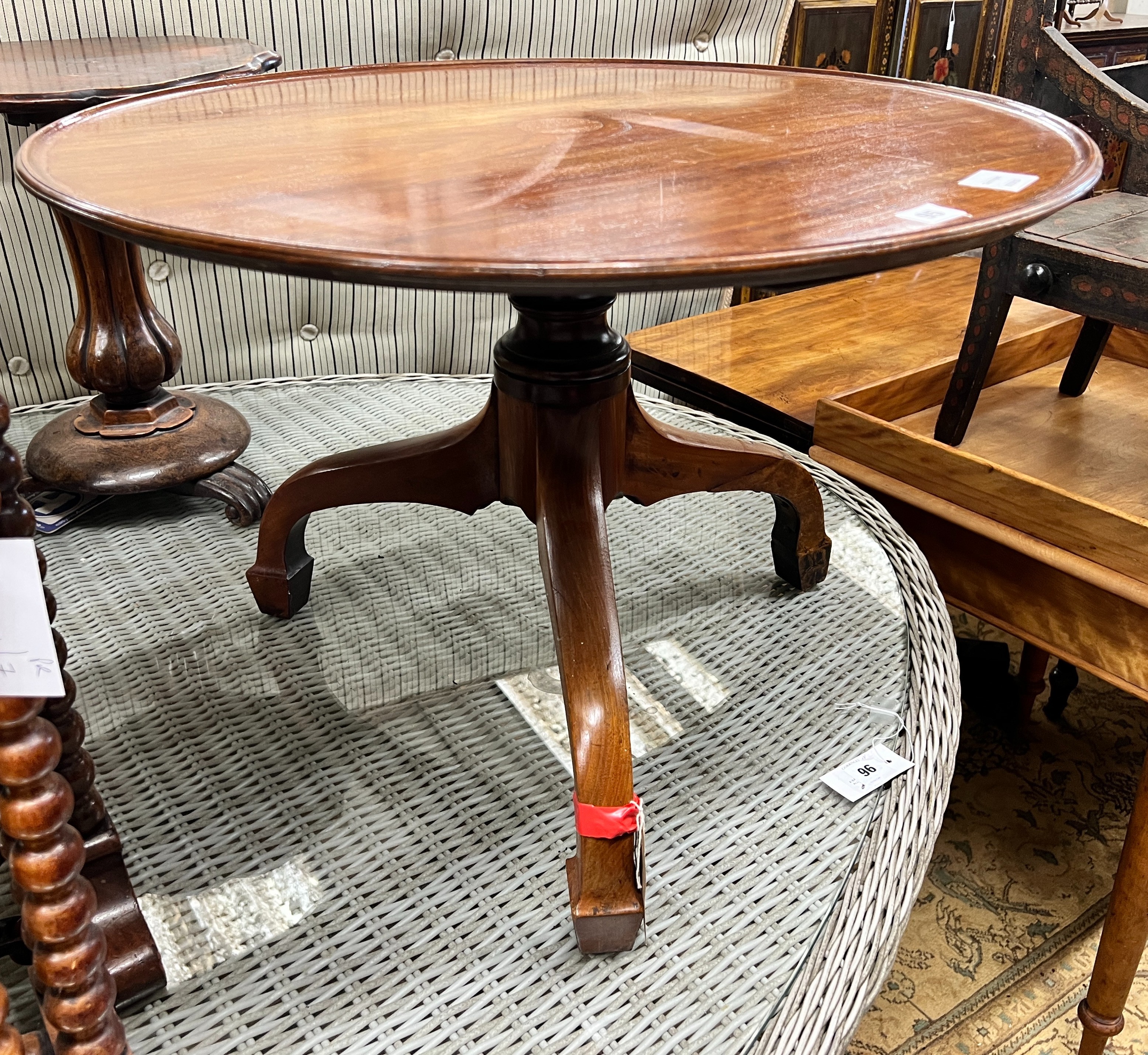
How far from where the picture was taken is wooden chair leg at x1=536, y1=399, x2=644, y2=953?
586 mm

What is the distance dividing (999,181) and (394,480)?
485 mm

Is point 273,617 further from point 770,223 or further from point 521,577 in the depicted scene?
point 770,223

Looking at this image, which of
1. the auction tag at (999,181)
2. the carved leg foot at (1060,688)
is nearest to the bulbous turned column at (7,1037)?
the auction tag at (999,181)

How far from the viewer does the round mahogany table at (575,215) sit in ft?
1.52

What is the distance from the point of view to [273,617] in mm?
898

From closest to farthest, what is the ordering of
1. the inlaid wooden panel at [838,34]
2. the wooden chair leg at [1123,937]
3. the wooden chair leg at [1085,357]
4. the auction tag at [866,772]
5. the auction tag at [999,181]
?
the auction tag at [999,181] < the auction tag at [866,772] < the wooden chair leg at [1123,937] < the wooden chair leg at [1085,357] < the inlaid wooden panel at [838,34]

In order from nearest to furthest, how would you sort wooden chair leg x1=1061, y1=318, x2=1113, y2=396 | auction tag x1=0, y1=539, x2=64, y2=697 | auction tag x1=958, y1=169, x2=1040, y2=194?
1. auction tag x1=0, y1=539, x2=64, y2=697
2. auction tag x1=958, y1=169, x2=1040, y2=194
3. wooden chair leg x1=1061, y1=318, x2=1113, y2=396

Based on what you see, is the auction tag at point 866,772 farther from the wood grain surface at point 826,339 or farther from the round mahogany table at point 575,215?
the wood grain surface at point 826,339

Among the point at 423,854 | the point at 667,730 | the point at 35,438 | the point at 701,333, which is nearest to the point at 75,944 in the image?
the point at 423,854

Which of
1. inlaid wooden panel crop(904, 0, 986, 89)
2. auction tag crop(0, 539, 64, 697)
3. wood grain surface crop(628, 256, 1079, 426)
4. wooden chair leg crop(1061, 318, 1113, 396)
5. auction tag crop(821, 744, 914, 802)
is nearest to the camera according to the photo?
auction tag crop(0, 539, 64, 697)

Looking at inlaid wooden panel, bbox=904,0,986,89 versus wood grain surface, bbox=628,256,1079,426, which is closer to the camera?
wood grain surface, bbox=628,256,1079,426

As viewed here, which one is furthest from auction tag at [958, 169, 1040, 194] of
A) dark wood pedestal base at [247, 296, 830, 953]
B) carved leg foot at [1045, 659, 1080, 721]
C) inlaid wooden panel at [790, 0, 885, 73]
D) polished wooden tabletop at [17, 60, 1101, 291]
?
inlaid wooden panel at [790, 0, 885, 73]

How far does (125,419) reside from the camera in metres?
1.05

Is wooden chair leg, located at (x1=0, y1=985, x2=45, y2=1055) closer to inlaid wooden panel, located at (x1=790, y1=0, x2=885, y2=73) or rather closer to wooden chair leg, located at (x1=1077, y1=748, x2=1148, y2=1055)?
wooden chair leg, located at (x1=1077, y1=748, x2=1148, y2=1055)
